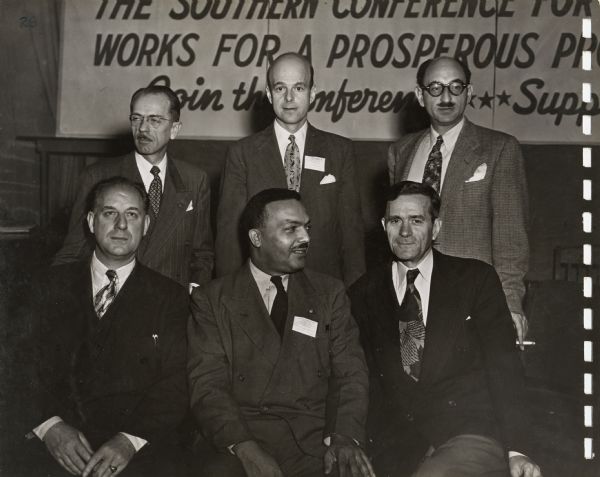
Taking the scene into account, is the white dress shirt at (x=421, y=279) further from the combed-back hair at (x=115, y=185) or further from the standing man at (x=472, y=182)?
the combed-back hair at (x=115, y=185)

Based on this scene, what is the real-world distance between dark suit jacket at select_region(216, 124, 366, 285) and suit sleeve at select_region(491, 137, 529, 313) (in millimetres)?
709

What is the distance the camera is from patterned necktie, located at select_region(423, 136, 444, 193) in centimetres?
359

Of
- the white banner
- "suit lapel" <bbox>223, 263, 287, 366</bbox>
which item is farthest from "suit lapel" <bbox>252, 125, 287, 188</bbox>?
the white banner

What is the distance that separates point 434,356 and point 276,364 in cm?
65

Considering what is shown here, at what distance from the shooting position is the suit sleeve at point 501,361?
2844 millimetres

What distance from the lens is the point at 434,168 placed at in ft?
11.8

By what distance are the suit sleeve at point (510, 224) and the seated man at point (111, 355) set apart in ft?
4.85

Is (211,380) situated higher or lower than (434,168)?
lower

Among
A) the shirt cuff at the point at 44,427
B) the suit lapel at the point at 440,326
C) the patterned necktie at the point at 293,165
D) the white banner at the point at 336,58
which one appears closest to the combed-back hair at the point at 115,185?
the patterned necktie at the point at 293,165

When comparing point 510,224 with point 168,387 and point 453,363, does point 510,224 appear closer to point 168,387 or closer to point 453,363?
point 453,363

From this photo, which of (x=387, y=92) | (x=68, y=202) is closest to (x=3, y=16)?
(x=68, y=202)

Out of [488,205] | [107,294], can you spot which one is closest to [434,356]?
[488,205]

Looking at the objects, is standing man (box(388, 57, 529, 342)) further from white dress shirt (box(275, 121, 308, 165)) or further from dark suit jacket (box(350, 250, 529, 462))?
white dress shirt (box(275, 121, 308, 165))

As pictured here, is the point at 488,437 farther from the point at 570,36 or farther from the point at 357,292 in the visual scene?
the point at 570,36
